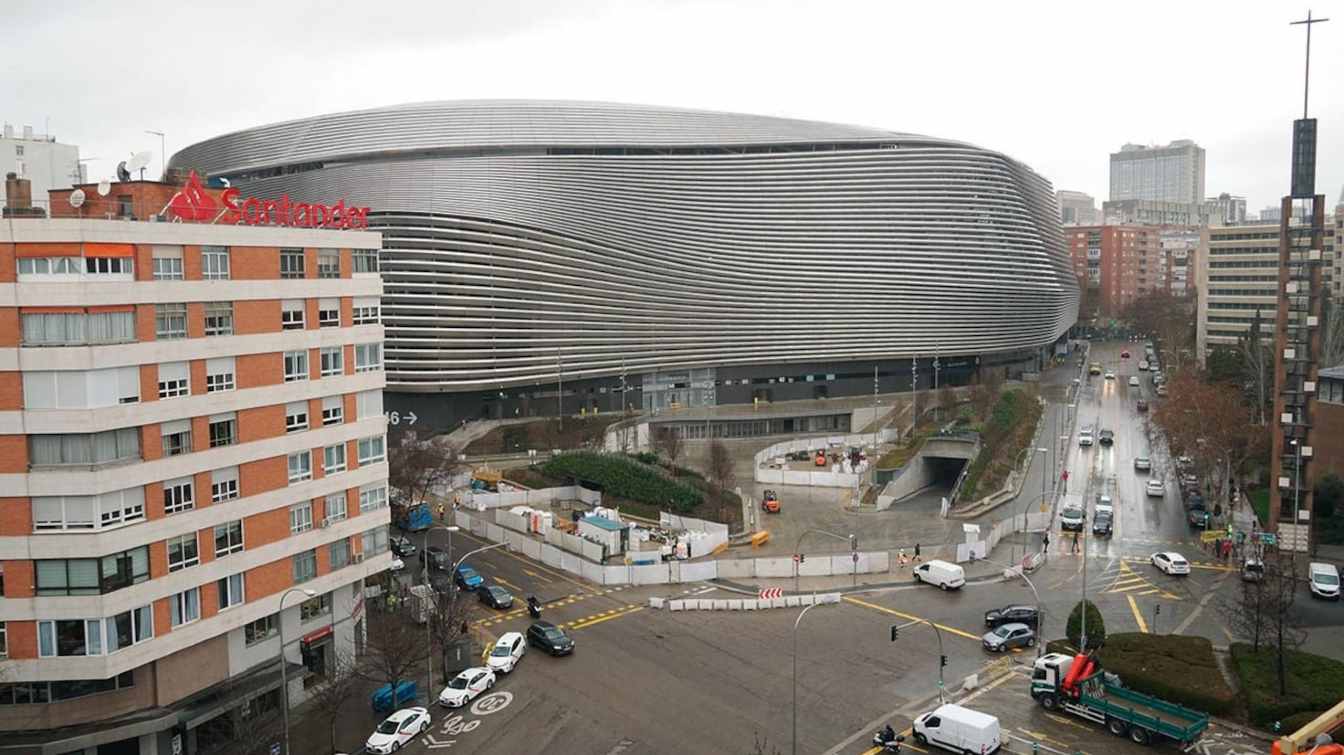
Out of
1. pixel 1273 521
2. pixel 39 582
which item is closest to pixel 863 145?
pixel 1273 521

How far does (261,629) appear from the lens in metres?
38.3

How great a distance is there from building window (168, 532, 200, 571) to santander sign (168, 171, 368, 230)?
11099 mm

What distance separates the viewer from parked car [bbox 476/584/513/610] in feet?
168

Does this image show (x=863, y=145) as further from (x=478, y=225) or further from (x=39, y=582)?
(x=39, y=582)

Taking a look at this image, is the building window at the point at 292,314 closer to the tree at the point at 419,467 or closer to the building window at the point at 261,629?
the building window at the point at 261,629

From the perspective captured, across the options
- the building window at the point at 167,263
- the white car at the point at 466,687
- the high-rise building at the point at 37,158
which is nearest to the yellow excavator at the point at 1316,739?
the white car at the point at 466,687

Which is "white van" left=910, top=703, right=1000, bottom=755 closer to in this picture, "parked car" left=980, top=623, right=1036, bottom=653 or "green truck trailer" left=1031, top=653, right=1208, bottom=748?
"green truck trailer" left=1031, top=653, right=1208, bottom=748

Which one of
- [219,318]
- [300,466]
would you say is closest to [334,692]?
[300,466]

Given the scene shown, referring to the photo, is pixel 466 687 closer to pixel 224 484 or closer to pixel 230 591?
pixel 230 591

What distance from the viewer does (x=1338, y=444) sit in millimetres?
65000

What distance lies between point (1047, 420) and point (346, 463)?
83.0m

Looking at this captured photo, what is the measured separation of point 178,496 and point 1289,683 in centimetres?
3979

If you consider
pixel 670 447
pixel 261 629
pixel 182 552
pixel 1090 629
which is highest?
pixel 182 552

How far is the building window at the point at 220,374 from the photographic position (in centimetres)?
3581
